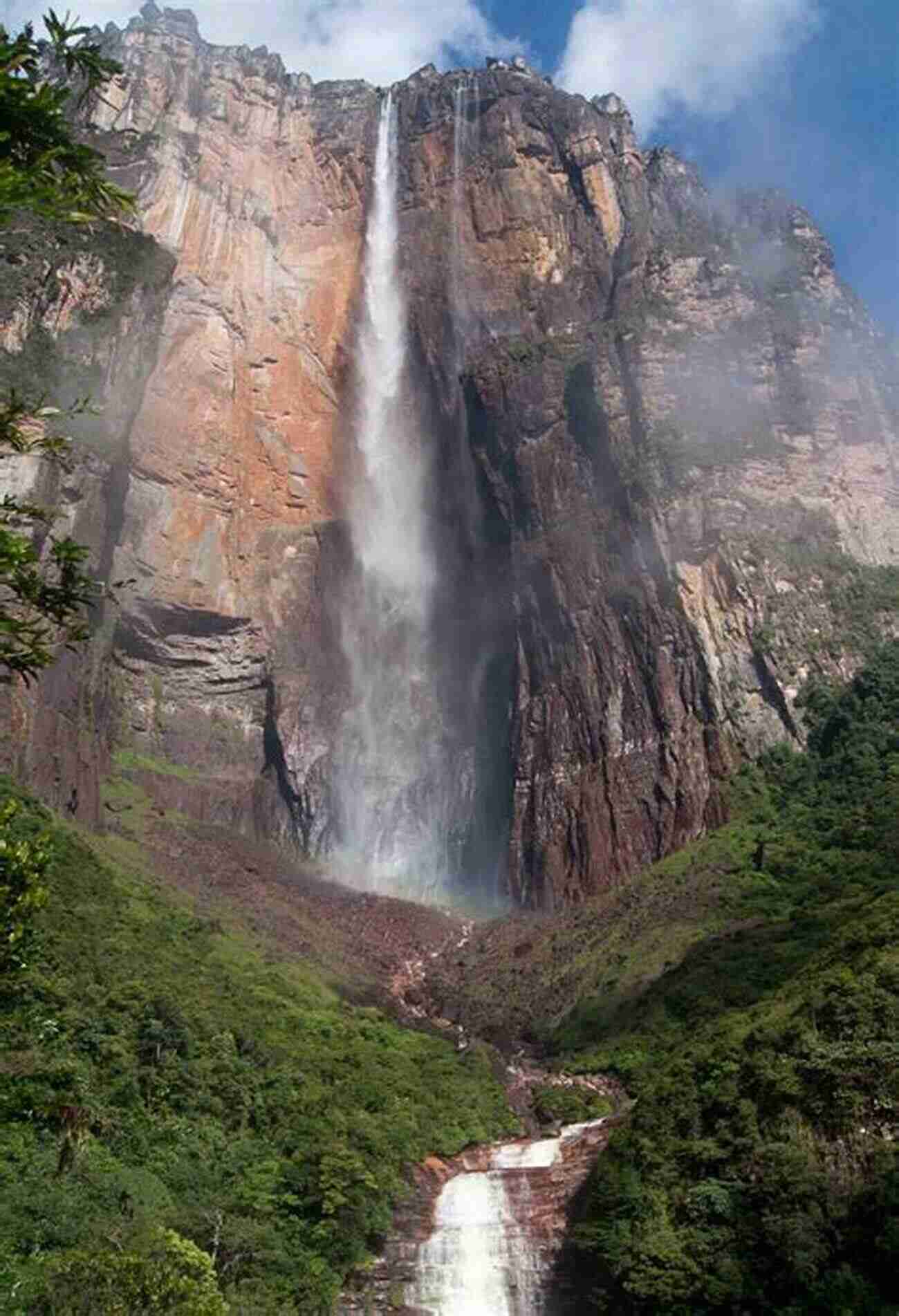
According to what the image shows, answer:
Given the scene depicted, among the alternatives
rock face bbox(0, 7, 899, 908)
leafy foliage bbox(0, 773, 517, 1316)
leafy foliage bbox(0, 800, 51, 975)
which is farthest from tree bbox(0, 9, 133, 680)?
rock face bbox(0, 7, 899, 908)

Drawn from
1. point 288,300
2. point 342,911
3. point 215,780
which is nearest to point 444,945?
point 342,911

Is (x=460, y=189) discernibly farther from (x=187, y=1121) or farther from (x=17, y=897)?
(x=17, y=897)

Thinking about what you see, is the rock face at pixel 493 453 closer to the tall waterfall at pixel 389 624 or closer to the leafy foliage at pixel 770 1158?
the tall waterfall at pixel 389 624

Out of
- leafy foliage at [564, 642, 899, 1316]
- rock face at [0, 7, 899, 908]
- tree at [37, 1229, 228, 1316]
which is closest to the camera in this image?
tree at [37, 1229, 228, 1316]

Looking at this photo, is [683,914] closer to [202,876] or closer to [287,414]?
[202,876]

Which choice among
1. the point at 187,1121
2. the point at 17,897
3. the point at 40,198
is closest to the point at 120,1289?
the point at 187,1121

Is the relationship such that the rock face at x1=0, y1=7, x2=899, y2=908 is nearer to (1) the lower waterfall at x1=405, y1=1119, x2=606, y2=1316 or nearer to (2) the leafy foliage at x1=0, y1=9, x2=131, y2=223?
(1) the lower waterfall at x1=405, y1=1119, x2=606, y2=1316
